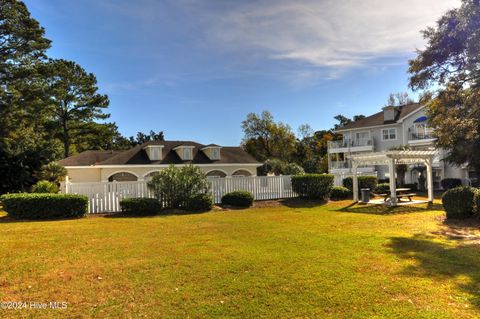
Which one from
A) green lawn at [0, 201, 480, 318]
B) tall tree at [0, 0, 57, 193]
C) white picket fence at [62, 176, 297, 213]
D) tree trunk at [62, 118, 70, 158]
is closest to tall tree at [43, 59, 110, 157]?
tree trunk at [62, 118, 70, 158]

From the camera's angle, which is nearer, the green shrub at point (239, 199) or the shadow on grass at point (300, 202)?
the green shrub at point (239, 199)

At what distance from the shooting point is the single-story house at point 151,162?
88.0 ft

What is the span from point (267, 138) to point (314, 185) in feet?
107

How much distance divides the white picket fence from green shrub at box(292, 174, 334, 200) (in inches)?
37.4

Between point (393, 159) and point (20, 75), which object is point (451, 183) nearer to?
point (393, 159)

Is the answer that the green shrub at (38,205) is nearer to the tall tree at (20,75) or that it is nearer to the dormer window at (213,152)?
the tall tree at (20,75)

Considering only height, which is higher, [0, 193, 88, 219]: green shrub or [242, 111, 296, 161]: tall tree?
[242, 111, 296, 161]: tall tree

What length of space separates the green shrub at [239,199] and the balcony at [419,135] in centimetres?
2710

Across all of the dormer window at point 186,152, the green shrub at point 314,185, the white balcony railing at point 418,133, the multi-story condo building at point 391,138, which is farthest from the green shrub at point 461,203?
the white balcony railing at point 418,133

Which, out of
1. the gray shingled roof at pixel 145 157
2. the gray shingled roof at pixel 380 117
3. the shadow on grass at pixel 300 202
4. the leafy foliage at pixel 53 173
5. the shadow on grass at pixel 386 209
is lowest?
the shadow on grass at pixel 386 209

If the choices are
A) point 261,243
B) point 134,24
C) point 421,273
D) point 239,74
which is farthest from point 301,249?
point 239,74

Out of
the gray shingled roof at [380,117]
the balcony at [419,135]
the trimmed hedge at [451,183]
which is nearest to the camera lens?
the trimmed hedge at [451,183]

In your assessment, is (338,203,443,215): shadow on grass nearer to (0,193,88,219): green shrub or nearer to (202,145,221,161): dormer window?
(0,193,88,219): green shrub

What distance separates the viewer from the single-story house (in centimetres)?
2681
